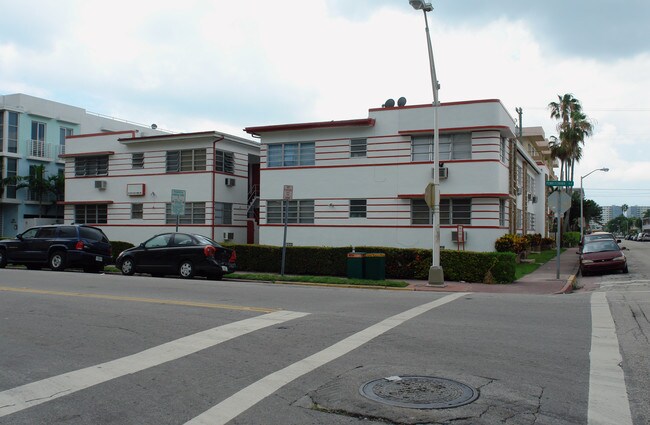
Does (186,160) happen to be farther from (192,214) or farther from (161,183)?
(192,214)

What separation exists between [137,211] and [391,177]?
46.6ft

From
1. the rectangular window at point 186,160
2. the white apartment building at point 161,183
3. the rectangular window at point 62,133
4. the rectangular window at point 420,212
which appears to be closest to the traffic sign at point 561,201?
the rectangular window at point 420,212

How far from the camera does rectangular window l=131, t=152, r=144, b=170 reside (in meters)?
30.6

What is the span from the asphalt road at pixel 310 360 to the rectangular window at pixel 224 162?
17644mm

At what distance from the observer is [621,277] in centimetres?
2016

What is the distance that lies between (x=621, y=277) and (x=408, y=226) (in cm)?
822

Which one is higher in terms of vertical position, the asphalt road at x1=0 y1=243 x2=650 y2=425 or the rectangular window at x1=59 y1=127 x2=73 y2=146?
the rectangular window at x1=59 y1=127 x2=73 y2=146

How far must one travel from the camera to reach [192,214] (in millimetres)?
29500

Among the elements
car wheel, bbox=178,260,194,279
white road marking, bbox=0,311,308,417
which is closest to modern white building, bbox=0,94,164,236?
car wheel, bbox=178,260,194,279

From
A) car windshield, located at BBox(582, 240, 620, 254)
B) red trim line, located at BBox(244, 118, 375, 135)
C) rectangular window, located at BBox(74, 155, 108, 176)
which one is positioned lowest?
car windshield, located at BBox(582, 240, 620, 254)

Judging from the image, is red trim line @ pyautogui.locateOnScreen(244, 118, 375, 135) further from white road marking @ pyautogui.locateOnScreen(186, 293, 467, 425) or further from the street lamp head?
white road marking @ pyautogui.locateOnScreen(186, 293, 467, 425)

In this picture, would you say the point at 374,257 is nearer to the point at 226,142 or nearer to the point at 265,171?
the point at 265,171

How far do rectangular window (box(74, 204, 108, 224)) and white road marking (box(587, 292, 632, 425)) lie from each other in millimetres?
27804

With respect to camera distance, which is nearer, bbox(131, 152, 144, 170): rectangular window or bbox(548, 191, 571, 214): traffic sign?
bbox(548, 191, 571, 214): traffic sign
